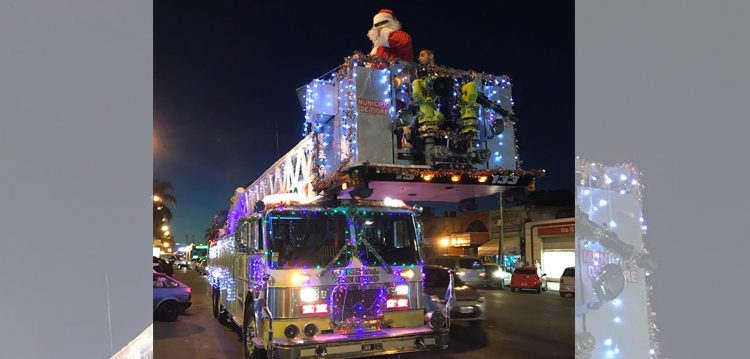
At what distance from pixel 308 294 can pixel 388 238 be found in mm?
1343

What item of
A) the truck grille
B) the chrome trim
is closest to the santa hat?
the truck grille

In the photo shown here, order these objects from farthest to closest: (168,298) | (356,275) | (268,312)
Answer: (168,298) < (356,275) < (268,312)

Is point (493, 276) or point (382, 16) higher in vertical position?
point (382, 16)

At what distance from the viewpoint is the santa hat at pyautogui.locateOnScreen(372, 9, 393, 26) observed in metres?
6.87

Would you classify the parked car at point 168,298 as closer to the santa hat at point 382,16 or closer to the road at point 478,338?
the road at point 478,338

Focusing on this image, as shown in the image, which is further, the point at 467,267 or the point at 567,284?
the point at 467,267

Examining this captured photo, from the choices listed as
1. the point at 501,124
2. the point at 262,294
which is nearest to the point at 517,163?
the point at 501,124

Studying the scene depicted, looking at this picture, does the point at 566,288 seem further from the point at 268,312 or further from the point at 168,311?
the point at 268,312

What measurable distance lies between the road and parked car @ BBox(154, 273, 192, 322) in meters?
0.25

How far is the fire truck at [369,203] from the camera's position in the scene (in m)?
5.87

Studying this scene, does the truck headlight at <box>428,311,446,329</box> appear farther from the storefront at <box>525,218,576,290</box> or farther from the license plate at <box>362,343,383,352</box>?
the storefront at <box>525,218,576,290</box>

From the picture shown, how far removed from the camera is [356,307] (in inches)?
243

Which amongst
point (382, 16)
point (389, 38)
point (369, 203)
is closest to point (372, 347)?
point (369, 203)

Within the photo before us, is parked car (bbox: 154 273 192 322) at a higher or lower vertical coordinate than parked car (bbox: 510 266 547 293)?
higher
